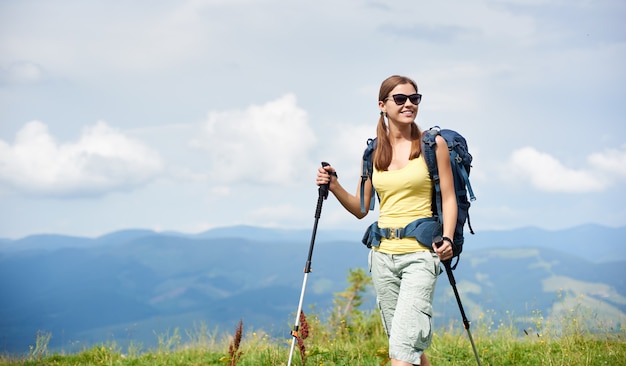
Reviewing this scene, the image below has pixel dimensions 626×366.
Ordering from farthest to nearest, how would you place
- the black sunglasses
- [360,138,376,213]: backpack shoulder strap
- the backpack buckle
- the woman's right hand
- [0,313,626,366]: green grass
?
1. [0,313,626,366]: green grass
2. the woman's right hand
3. [360,138,376,213]: backpack shoulder strap
4. the black sunglasses
5. the backpack buckle

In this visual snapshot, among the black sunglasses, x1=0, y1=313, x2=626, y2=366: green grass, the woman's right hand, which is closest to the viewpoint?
the black sunglasses

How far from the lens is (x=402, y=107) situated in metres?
5.26

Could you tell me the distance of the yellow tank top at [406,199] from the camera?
503 centimetres

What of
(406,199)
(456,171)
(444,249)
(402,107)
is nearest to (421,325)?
(444,249)

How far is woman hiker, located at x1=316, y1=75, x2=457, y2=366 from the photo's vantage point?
4934 millimetres

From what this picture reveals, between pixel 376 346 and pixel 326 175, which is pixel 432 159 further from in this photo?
pixel 376 346

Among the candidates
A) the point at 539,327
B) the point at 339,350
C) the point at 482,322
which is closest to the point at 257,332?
the point at 339,350

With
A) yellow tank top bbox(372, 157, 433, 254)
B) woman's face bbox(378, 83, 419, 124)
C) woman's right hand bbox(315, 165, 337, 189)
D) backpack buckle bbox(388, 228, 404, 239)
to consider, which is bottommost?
backpack buckle bbox(388, 228, 404, 239)

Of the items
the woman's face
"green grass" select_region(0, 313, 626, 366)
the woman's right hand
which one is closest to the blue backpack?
the woman's face

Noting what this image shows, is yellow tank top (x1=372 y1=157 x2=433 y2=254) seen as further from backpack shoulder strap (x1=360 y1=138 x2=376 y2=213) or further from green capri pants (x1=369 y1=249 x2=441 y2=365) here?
backpack shoulder strap (x1=360 y1=138 x2=376 y2=213)

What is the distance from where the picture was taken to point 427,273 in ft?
16.2

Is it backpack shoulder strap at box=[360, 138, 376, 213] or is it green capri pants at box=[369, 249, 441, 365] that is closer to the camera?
green capri pants at box=[369, 249, 441, 365]

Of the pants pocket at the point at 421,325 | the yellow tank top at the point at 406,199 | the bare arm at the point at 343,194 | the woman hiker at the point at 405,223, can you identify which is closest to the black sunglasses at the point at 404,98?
the woman hiker at the point at 405,223

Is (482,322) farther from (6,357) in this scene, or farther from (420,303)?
(6,357)
